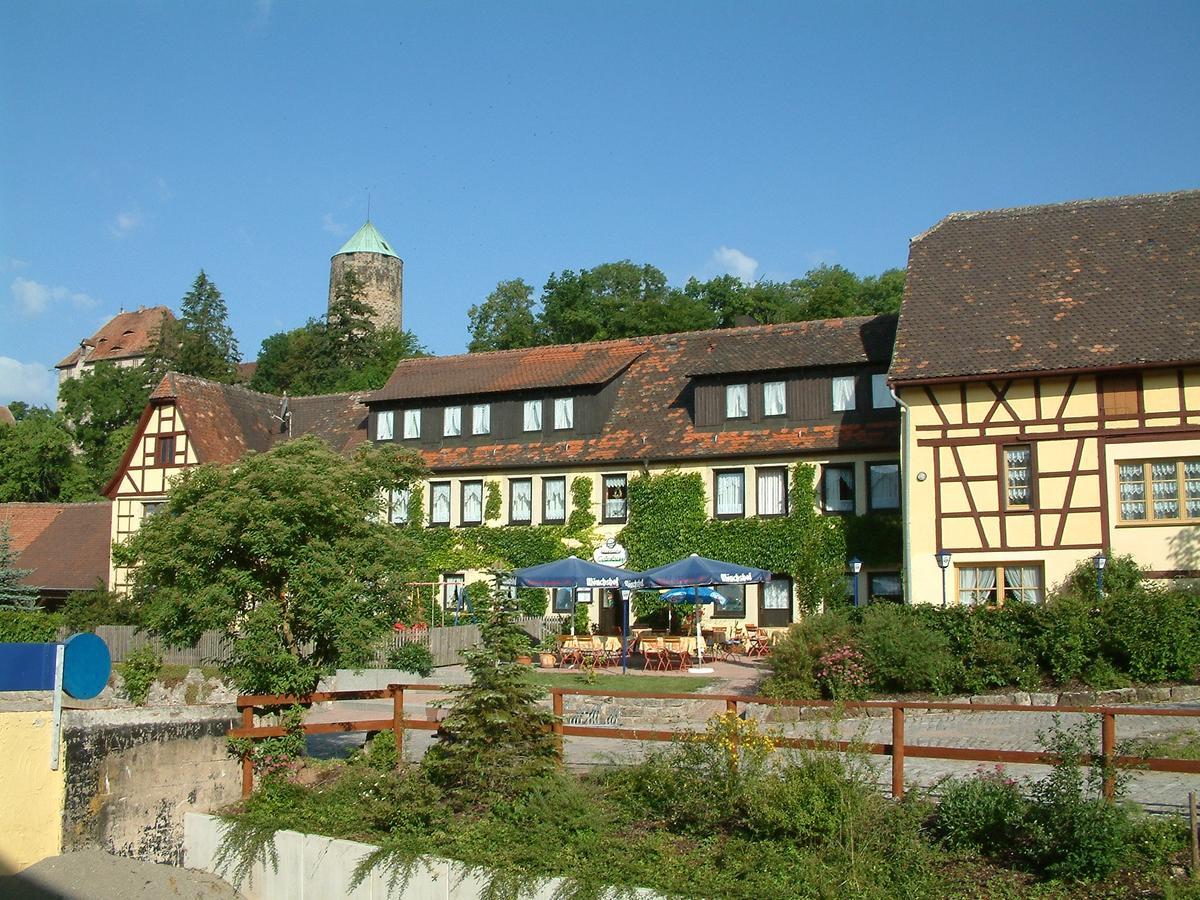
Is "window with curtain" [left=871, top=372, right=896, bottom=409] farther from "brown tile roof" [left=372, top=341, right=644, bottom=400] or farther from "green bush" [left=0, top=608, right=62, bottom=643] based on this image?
"green bush" [left=0, top=608, right=62, bottom=643]

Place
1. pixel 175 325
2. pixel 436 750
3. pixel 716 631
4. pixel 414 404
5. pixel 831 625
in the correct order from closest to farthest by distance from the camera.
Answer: pixel 436 750 → pixel 831 625 → pixel 716 631 → pixel 414 404 → pixel 175 325

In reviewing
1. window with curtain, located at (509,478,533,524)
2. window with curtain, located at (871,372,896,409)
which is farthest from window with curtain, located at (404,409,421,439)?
window with curtain, located at (871,372,896,409)

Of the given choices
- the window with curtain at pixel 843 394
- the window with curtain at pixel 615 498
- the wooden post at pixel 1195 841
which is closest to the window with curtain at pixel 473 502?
the window with curtain at pixel 615 498

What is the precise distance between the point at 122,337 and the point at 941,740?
113 metres

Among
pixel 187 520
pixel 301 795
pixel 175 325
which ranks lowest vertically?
pixel 301 795

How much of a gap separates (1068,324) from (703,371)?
33.9 feet

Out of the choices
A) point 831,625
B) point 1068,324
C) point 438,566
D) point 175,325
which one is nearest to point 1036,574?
point 1068,324

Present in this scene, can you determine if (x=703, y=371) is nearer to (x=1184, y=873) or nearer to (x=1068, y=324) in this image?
(x=1068, y=324)

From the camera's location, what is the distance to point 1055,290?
1147 inches

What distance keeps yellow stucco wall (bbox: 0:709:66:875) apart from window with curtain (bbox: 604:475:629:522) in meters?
24.3

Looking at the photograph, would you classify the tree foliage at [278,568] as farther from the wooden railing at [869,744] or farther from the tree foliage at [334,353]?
the tree foliage at [334,353]

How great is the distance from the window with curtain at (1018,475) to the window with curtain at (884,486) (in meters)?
4.93

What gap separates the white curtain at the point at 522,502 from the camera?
3697 centimetres

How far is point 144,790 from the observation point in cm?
1270
